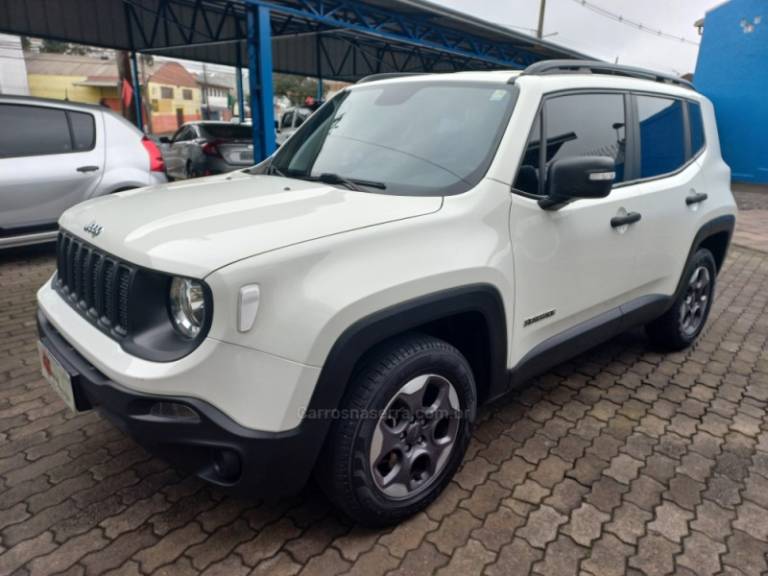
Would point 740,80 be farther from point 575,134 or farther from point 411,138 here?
point 411,138

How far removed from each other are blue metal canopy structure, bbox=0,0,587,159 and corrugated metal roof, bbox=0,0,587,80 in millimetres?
25

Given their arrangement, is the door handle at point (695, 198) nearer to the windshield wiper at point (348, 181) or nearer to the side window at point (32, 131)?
the windshield wiper at point (348, 181)

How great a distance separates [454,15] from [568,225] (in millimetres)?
11995

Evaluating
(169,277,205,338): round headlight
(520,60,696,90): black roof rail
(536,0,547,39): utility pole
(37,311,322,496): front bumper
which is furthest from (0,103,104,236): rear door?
(536,0,547,39): utility pole

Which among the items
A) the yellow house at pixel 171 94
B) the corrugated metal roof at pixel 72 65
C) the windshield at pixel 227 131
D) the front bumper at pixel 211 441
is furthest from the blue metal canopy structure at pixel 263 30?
the yellow house at pixel 171 94

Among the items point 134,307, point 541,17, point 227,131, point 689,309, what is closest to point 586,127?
point 689,309

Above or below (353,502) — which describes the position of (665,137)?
above

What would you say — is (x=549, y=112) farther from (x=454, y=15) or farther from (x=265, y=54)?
(x=454, y=15)

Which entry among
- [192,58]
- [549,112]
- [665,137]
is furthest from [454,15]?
[549,112]

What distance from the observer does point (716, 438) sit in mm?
2990

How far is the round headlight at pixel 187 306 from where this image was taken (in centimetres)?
177

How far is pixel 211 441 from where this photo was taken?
173cm

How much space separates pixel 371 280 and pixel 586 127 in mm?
1658

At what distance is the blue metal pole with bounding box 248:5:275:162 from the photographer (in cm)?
935
